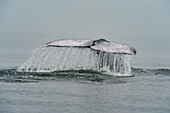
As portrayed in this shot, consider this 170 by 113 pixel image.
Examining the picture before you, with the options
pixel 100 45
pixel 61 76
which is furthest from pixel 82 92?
pixel 61 76

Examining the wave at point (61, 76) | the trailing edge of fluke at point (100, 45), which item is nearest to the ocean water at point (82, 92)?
the wave at point (61, 76)

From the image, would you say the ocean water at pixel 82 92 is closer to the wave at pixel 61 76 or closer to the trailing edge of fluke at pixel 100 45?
the wave at pixel 61 76

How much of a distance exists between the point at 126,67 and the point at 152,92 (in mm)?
3652

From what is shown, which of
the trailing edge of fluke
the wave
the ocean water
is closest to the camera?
the ocean water

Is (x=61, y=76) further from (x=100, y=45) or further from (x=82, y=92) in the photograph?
(x=82, y=92)

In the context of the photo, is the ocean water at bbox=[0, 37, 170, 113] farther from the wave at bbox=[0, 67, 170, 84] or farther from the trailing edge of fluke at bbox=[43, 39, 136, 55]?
the trailing edge of fluke at bbox=[43, 39, 136, 55]

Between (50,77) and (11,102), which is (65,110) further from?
(50,77)

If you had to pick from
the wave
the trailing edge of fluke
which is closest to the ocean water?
the wave

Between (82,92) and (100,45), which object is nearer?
(82,92)

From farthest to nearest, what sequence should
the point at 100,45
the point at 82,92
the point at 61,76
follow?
the point at 61,76
the point at 100,45
the point at 82,92

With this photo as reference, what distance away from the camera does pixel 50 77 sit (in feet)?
46.0

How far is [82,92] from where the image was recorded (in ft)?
39.0

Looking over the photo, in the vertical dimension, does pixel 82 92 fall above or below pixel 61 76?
below

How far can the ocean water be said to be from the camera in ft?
33.4
